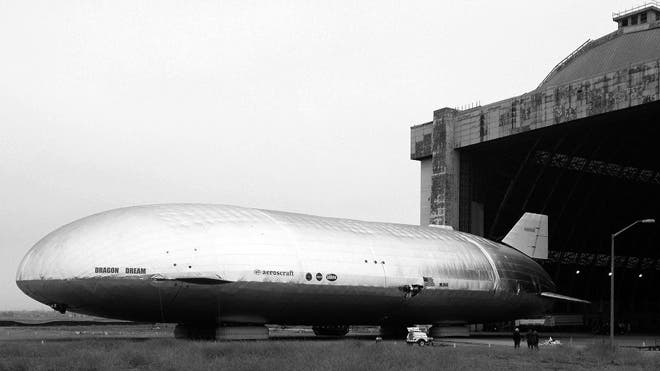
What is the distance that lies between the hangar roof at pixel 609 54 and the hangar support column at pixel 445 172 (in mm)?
17993

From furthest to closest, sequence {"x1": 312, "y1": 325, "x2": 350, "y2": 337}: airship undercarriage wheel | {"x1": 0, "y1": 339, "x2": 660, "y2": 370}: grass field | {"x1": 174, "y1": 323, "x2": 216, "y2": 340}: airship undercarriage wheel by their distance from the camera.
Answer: {"x1": 312, "y1": 325, "x2": 350, "y2": 337}: airship undercarriage wheel, {"x1": 174, "y1": 323, "x2": 216, "y2": 340}: airship undercarriage wheel, {"x1": 0, "y1": 339, "x2": 660, "y2": 370}: grass field

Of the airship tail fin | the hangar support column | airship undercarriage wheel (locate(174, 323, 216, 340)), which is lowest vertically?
airship undercarriage wheel (locate(174, 323, 216, 340))

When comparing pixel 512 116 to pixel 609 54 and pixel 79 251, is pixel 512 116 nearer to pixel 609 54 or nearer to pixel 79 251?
pixel 609 54

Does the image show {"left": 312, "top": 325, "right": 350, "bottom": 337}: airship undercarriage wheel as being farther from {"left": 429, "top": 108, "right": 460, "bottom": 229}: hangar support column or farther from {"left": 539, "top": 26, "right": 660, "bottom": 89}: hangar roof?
{"left": 539, "top": 26, "right": 660, "bottom": 89}: hangar roof

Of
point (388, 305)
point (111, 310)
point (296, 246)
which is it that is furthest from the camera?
point (388, 305)

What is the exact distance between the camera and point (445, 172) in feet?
217

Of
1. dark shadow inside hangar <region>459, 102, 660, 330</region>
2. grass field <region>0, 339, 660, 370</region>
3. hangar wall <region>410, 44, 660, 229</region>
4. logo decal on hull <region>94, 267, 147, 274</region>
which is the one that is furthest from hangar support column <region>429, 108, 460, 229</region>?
logo decal on hull <region>94, 267, 147, 274</region>

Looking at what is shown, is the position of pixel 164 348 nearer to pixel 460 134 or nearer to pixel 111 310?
pixel 111 310

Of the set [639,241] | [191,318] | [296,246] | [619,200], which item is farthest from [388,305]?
[639,241]

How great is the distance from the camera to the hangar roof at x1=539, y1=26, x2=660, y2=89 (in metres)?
79.4

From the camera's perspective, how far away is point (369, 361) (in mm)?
28891

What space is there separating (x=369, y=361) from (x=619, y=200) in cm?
6341

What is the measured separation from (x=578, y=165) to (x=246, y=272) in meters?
43.6

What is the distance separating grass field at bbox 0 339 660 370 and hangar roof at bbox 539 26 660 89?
1935 inches
